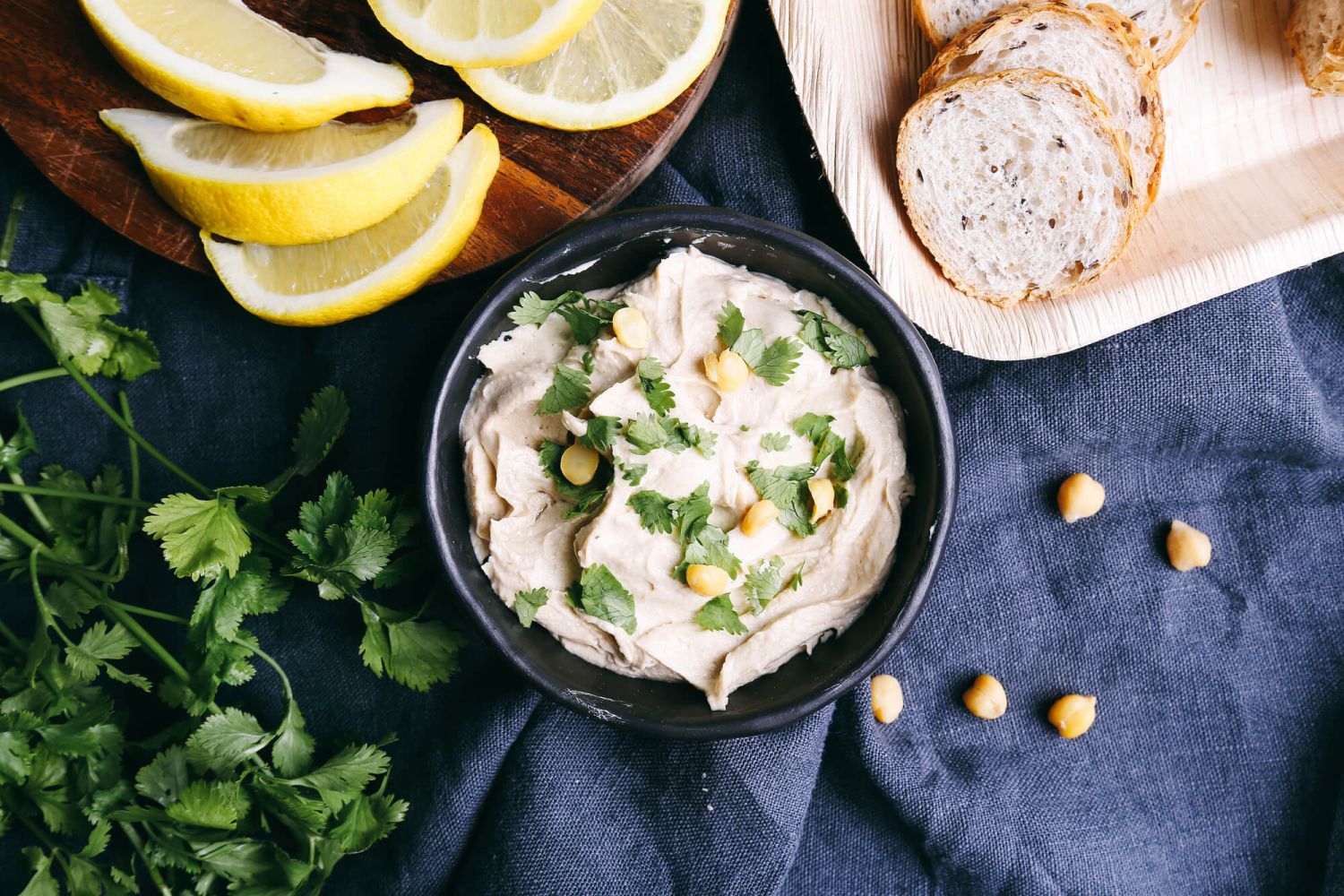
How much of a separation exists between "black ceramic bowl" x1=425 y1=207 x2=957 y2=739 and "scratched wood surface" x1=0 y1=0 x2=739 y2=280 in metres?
0.20

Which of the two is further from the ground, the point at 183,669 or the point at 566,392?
the point at 566,392

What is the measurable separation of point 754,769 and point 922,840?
1.56 feet

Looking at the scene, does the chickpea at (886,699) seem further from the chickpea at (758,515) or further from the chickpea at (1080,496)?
the chickpea at (758,515)

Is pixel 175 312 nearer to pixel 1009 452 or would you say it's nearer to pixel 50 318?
pixel 50 318

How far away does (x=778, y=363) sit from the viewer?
1881 mm

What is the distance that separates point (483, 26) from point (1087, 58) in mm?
1320

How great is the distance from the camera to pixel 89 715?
2.17 m

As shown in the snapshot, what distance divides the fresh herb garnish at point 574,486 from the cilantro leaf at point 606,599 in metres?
0.12

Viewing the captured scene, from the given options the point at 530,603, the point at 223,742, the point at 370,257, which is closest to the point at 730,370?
the point at 530,603

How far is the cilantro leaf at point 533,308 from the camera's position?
1973mm

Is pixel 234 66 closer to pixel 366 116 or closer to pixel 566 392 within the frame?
pixel 366 116

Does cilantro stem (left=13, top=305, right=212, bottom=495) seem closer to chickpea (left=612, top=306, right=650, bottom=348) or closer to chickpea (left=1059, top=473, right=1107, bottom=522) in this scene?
chickpea (left=612, top=306, right=650, bottom=348)

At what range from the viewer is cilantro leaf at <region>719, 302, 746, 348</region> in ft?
6.17

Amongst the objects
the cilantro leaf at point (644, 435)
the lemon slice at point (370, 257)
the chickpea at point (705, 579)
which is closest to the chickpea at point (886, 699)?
the chickpea at point (705, 579)
